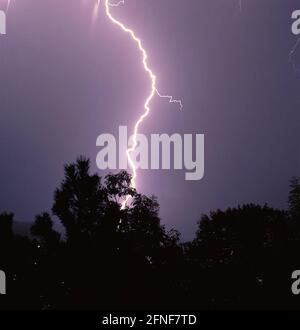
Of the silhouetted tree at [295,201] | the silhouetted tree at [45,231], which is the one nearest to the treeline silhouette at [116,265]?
the silhouetted tree at [45,231]

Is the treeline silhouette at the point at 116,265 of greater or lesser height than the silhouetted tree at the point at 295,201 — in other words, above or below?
below

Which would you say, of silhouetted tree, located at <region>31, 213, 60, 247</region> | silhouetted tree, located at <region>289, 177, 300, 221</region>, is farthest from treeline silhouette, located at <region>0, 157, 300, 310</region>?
silhouetted tree, located at <region>289, 177, 300, 221</region>

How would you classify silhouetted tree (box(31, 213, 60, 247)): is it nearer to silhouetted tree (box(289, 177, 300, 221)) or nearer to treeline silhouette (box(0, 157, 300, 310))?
treeline silhouette (box(0, 157, 300, 310))

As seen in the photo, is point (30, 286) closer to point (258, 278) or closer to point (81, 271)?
point (81, 271)

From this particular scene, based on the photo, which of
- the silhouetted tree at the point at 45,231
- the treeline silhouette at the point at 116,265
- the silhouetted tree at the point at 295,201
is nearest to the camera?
the treeline silhouette at the point at 116,265

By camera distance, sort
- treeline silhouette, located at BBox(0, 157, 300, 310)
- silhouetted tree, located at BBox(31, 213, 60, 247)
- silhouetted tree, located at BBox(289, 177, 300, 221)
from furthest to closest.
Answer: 1. silhouetted tree, located at BBox(289, 177, 300, 221)
2. silhouetted tree, located at BBox(31, 213, 60, 247)
3. treeline silhouette, located at BBox(0, 157, 300, 310)

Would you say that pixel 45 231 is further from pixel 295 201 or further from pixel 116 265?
pixel 295 201

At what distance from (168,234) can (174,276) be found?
1856 mm

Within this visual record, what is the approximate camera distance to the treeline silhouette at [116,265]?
21.2 ft

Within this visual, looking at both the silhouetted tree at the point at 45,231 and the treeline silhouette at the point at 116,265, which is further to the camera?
the silhouetted tree at the point at 45,231

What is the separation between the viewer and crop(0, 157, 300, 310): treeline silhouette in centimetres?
648

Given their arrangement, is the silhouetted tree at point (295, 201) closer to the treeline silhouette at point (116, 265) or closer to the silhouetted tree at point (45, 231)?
the treeline silhouette at point (116, 265)
